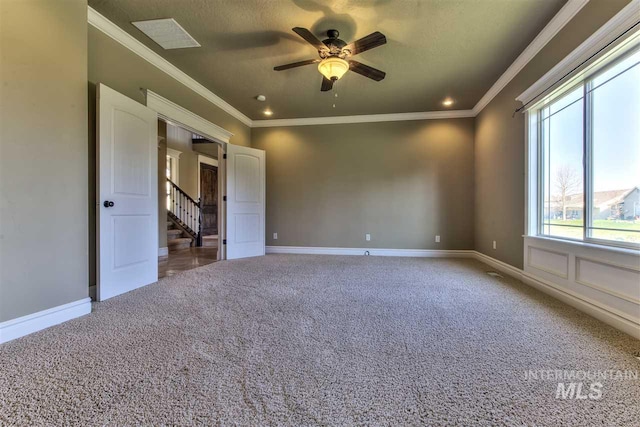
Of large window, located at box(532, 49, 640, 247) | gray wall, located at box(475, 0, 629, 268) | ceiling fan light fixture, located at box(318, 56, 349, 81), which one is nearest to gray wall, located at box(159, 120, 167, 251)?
ceiling fan light fixture, located at box(318, 56, 349, 81)

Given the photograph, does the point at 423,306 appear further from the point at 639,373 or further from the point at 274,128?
the point at 274,128

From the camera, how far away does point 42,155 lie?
1.85m

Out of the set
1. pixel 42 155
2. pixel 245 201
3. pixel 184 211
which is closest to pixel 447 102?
→ pixel 245 201

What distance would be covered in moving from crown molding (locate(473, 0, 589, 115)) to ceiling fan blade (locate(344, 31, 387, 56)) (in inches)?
62.6

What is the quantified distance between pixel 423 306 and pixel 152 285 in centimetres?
289

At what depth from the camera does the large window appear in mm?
1909

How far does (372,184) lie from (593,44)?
3.26m

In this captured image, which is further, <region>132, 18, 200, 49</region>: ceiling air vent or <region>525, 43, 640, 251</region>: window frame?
<region>132, 18, 200, 49</region>: ceiling air vent

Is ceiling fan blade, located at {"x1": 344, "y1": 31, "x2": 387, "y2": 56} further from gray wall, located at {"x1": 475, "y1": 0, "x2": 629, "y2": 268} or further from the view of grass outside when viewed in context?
the view of grass outside

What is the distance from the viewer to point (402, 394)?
1.20m

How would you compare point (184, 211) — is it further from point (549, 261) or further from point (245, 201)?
point (549, 261)

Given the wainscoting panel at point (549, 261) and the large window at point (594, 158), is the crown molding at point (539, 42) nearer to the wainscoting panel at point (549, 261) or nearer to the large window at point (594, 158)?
the large window at point (594, 158)

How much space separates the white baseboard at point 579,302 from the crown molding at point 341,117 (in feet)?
8.07

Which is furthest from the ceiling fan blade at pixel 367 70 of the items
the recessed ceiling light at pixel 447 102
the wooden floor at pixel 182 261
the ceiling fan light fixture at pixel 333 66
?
the wooden floor at pixel 182 261
